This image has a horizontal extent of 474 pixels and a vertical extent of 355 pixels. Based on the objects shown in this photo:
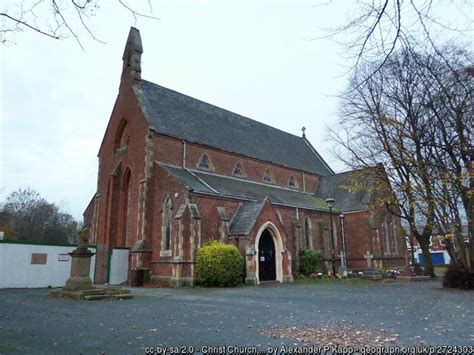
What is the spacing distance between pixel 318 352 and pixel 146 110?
2168 centimetres

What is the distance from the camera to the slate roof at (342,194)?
31831 millimetres

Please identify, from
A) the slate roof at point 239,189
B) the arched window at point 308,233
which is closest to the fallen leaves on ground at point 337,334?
the slate roof at point 239,189

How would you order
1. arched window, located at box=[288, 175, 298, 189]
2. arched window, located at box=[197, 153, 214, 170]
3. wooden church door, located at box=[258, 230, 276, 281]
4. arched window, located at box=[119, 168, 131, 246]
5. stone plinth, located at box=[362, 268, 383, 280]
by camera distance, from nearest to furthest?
1. wooden church door, located at box=[258, 230, 276, 281]
2. stone plinth, located at box=[362, 268, 383, 280]
3. arched window, located at box=[119, 168, 131, 246]
4. arched window, located at box=[197, 153, 214, 170]
5. arched window, located at box=[288, 175, 298, 189]

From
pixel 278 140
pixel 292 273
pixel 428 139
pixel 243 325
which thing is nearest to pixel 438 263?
pixel 278 140

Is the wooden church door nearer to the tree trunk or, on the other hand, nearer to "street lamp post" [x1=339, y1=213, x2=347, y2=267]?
"street lamp post" [x1=339, y1=213, x2=347, y2=267]

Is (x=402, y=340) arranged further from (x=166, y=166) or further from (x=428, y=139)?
(x=166, y=166)

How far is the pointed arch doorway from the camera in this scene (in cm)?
2302

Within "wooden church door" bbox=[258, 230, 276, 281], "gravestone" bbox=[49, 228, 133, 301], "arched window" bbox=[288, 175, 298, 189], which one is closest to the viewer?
"gravestone" bbox=[49, 228, 133, 301]

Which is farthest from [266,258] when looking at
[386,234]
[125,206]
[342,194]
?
[342,194]

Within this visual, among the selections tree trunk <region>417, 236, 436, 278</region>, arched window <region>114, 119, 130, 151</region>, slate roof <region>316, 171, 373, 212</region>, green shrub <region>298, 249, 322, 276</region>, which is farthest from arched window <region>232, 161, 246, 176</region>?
tree trunk <region>417, 236, 436, 278</region>

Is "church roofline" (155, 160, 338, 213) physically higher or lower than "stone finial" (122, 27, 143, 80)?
lower

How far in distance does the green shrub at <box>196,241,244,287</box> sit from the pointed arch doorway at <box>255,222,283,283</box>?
3371 millimetres

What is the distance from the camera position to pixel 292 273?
25.1m

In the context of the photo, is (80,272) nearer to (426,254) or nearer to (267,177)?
(267,177)
